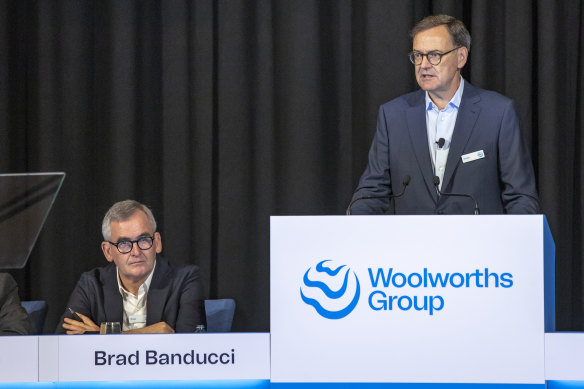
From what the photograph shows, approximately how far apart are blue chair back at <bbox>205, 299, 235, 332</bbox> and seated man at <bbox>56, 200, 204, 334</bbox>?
0.81 m

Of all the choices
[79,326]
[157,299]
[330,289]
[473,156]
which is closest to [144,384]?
[330,289]

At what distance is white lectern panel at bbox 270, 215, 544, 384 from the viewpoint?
1897 mm

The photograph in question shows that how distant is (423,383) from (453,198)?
3.46ft

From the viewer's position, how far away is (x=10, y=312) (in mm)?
2922

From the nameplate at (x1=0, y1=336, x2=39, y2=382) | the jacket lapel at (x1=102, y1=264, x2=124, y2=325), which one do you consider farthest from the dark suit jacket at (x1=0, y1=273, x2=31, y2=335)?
the nameplate at (x1=0, y1=336, x2=39, y2=382)

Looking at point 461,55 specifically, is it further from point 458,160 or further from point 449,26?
point 458,160

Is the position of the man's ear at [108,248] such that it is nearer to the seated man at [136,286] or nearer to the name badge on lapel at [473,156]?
the seated man at [136,286]

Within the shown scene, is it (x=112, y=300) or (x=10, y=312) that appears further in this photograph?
(x=112, y=300)

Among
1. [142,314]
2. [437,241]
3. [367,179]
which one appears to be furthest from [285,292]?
[142,314]

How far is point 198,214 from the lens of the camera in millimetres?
4504

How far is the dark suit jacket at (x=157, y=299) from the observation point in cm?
301

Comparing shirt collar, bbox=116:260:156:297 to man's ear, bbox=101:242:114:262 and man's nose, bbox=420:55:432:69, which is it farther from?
man's nose, bbox=420:55:432:69

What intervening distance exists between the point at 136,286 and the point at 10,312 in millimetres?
445

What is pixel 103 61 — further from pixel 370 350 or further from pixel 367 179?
pixel 370 350
